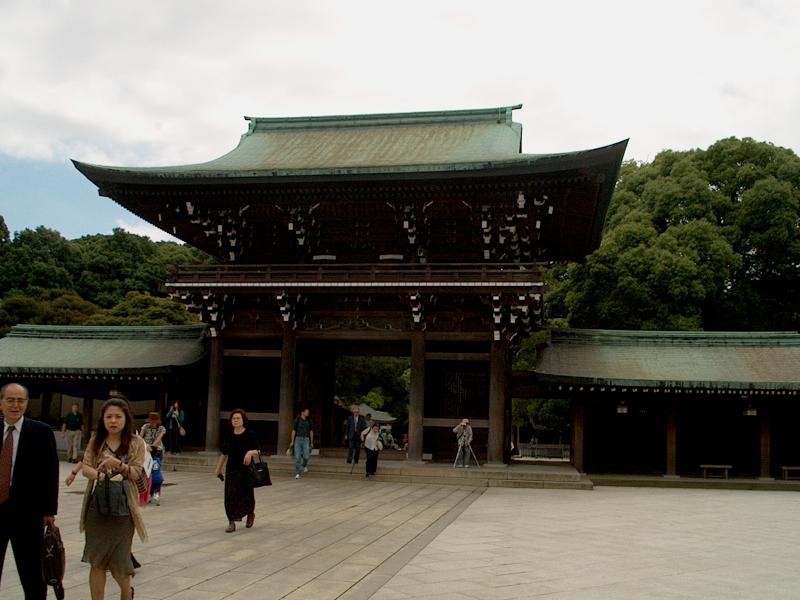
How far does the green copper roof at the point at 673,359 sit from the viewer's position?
19.6m

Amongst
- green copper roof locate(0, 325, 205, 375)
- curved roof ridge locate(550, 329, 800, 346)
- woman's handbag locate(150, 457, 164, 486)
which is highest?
curved roof ridge locate(550, 329, 800, 346)

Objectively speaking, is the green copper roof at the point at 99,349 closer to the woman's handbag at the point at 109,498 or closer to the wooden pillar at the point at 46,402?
the wooden pillar at the point at 46,402

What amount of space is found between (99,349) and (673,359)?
18.5m

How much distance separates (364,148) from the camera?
23.6 m

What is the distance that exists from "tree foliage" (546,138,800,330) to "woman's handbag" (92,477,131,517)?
30422mm

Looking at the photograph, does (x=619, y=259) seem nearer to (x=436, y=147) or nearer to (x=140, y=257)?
(x=436, y=147)

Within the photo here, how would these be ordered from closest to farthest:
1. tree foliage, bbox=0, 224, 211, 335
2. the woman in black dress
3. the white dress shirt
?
the white dress shirt
the woman in black dress
tree foliage, bbox=0, 224, 211, 335

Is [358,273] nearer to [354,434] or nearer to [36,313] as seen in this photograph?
[354,434]

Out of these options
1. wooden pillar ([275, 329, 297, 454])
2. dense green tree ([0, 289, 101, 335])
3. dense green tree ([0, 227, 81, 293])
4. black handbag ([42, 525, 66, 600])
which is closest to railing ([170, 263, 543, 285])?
wooden pillar ([275, 329, 297, 454])

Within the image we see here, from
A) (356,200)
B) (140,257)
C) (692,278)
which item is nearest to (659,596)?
(356,200)

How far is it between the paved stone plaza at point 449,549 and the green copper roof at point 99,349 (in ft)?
27.1

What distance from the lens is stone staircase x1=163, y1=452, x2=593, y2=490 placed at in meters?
18.0

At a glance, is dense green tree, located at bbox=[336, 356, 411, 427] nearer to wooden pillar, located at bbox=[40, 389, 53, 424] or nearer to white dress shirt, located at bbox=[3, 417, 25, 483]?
wooden pillar, located at bbox=[40, 389, 53, 424]

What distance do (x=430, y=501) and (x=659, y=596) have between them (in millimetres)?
7769
